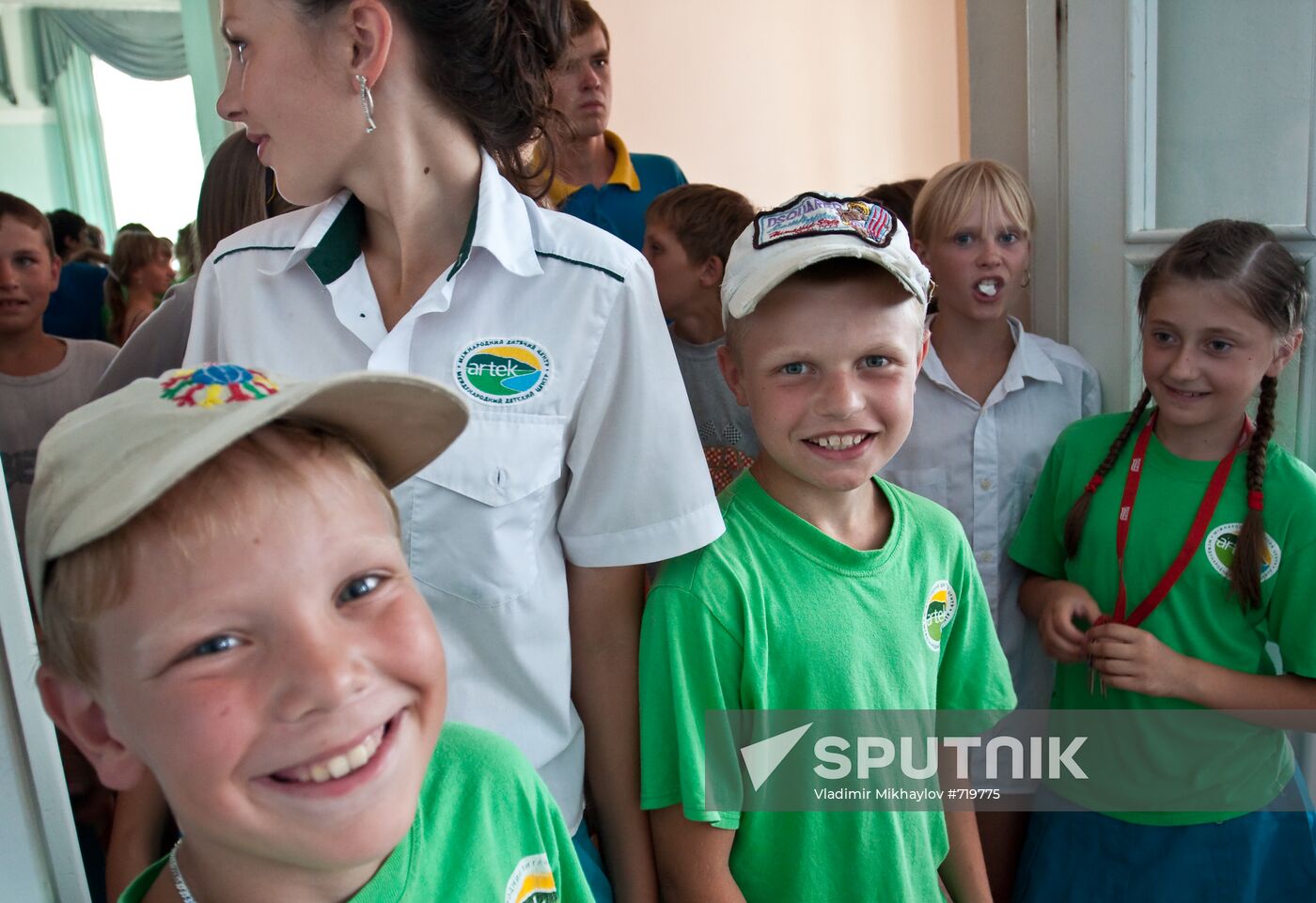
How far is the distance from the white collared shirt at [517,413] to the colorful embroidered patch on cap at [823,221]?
260mm

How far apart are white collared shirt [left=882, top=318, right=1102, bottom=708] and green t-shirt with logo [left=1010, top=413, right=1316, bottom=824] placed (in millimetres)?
198

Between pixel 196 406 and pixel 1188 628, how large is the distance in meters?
1.54

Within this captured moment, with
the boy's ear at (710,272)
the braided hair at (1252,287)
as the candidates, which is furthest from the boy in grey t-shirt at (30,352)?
the braided hair at (1252,287)

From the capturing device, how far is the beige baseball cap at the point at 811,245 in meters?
1.24

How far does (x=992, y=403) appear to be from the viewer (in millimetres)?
1905

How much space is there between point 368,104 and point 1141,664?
4.50ft

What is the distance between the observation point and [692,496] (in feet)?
3.76

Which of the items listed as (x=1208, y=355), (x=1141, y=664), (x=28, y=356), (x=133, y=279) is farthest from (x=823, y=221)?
(x=133, y=279)

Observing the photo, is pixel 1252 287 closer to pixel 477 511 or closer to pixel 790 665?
pixel 790 665

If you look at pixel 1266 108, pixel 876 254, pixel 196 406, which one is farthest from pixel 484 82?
pixel 1266 108

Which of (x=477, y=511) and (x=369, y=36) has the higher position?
(x=369, y=36)

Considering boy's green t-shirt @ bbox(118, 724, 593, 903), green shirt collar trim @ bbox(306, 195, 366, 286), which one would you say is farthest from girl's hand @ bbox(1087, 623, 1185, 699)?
green shirt collar trim @ bbox(306, 195, 366, 286)

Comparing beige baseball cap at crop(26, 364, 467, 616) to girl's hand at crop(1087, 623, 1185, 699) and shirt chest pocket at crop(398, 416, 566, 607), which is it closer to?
shirt chest pocket at crop(398, 416, 566, 607)

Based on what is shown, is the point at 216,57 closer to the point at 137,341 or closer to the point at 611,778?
the point at 137,341
